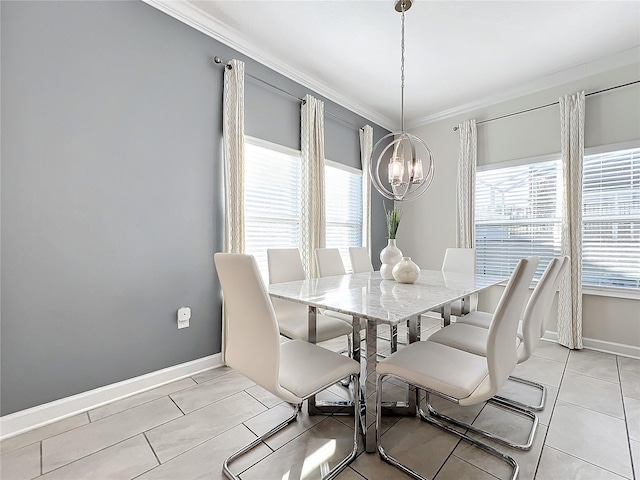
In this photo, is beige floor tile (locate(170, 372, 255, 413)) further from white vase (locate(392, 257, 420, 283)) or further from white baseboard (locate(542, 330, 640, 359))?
white baseboard (locate(542, 330, 640, 359))

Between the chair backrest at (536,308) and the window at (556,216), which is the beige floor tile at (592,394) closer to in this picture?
the chair backrest at (536,308)

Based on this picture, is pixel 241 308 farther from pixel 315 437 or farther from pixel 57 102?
pixel 57 102

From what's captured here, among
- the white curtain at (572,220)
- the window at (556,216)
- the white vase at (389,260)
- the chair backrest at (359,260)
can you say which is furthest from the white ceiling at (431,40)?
the chair backrest at (359,260)

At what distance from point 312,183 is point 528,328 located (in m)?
2.35

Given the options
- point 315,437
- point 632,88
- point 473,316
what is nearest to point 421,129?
point 632,88

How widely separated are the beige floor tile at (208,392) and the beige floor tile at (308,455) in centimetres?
72

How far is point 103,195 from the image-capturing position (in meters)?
1.97

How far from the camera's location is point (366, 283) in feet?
7.20

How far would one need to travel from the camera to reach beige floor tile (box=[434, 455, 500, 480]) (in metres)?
1.35

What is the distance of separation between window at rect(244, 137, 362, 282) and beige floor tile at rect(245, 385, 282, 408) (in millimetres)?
926

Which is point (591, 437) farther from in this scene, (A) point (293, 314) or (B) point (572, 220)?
(B) point (572, 220)

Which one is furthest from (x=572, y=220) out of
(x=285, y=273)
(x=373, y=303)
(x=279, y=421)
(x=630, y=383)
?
(x=279, y=421)

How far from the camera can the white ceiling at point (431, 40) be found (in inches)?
90.6

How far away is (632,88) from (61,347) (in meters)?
5.12
